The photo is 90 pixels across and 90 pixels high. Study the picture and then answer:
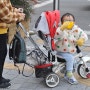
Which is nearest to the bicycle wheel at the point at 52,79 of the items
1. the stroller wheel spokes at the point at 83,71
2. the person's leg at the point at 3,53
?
the stroller wheel spokes at the point at 83,71

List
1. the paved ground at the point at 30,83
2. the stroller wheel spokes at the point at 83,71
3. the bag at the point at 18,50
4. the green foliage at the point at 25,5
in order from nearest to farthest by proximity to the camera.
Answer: the bag at the point at 18,50
the paved ground at the point at 30,83
the stroller wheel spokes at the point at 83,71
the green foliage at the point at 25,5

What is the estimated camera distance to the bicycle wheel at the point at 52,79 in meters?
5.51

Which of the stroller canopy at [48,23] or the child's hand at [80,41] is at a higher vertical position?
the stroller canopy at [48,23]

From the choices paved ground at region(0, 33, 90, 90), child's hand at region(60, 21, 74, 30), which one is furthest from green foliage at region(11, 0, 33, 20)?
child's hand at region(60, 21, 74, 30)

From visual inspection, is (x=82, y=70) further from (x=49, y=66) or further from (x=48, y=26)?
(x=48, y=26)

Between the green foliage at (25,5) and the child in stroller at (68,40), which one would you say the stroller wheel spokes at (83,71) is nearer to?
the child in stroller at (68,40)

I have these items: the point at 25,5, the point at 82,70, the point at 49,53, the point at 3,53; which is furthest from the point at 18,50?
the point at 25,5

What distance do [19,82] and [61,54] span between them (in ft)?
2.74

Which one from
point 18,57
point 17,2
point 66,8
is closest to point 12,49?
point 18,57

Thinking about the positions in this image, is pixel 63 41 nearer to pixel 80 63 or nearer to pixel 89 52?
pixel 80 63

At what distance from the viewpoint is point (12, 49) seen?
5387 mm

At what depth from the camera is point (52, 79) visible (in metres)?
5.52

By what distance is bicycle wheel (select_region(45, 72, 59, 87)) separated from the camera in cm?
551

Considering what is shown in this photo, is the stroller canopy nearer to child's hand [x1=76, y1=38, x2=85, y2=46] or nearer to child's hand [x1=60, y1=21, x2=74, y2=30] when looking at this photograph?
child's hand [x1=60, y1=21, x2=74, y2=30]
